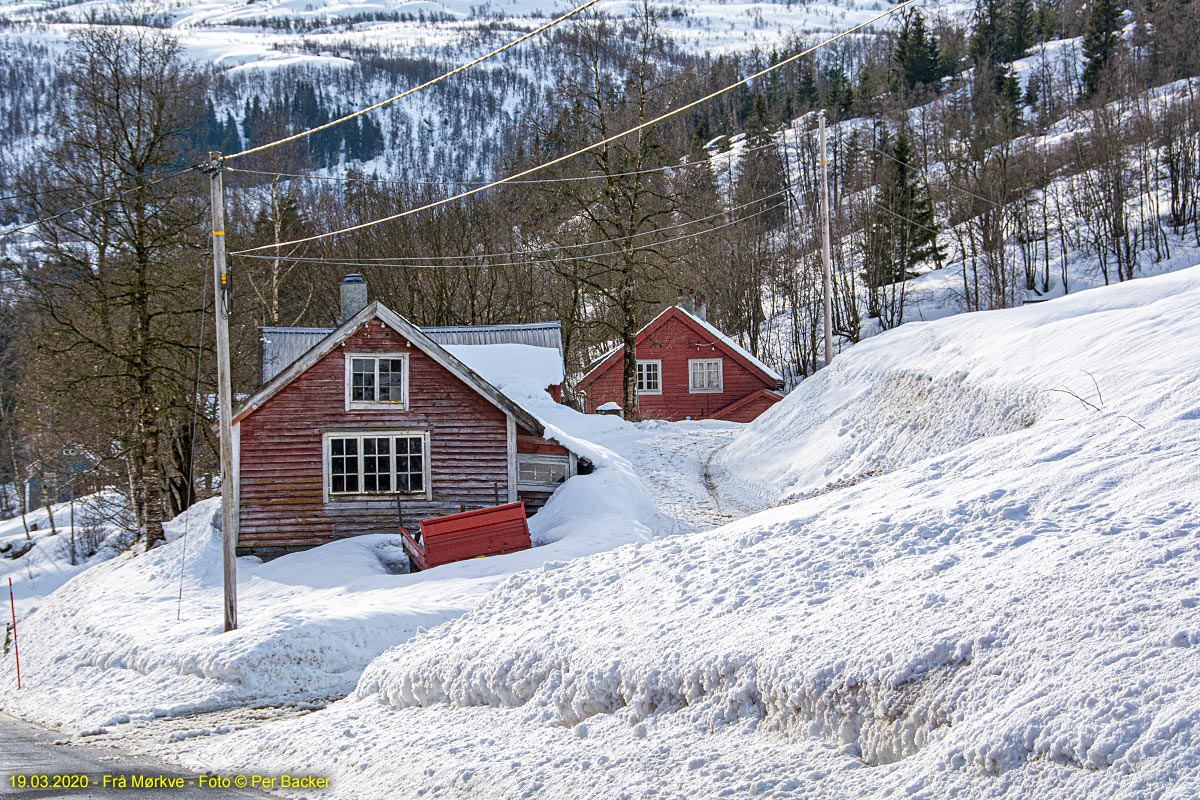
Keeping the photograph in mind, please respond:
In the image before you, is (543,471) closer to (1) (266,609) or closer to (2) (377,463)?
(2) (377,463)

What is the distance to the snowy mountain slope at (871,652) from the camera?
5.41m

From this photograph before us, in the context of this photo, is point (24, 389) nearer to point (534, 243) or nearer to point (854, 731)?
point (534, 243)

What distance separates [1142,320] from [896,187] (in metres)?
43.4

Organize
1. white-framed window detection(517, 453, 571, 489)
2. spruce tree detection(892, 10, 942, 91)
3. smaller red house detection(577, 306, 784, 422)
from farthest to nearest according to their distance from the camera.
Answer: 1. spruce tree detection(892, 10, 942, 91)
2. smaller red house detection(577, 306, 784, 422)
3. white-framed window detection(517, 453, 571, 489)

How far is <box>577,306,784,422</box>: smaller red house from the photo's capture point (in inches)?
1607

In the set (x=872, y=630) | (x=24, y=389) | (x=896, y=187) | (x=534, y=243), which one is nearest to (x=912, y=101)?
(x=896, y=187)

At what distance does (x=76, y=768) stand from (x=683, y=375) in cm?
3341

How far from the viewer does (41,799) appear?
26.7 feet

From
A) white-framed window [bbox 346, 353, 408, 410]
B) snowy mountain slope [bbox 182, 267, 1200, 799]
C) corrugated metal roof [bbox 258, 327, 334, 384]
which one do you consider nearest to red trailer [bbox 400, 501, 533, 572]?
→ white-framed window [bbox 346, 353, 408, 410]

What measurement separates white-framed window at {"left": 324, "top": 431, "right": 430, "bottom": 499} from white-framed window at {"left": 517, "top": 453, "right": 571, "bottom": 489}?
2.20 metres

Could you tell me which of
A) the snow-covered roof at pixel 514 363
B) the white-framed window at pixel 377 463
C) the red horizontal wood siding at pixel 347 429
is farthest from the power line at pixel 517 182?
the white-framed window at pixel 377 463

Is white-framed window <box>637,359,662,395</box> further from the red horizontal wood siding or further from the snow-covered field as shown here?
the snow-covered field

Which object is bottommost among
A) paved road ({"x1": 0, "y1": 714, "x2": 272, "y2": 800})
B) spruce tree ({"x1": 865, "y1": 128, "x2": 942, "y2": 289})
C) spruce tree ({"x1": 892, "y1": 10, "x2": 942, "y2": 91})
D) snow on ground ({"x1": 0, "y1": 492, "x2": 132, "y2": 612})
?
snow on ground ({"x1": 0, "y1": 492, "x2": 132, "y2": 612})

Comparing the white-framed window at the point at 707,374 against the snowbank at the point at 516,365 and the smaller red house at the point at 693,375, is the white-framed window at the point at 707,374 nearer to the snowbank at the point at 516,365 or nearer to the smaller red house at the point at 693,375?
the smaller red house at the point at 693,375
